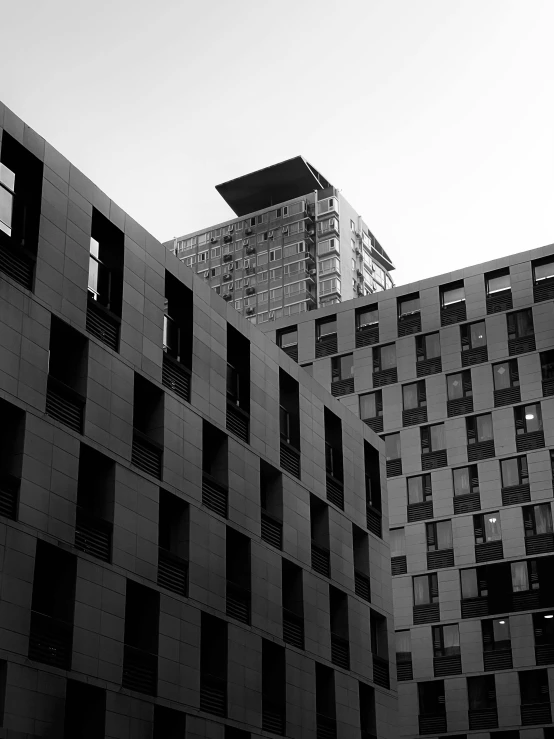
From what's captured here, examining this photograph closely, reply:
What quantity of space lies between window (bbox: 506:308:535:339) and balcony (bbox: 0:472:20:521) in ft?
156

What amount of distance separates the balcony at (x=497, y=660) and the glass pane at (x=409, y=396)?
16.1 m

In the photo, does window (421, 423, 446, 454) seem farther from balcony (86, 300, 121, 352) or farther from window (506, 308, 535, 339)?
balcony (86, 300, 121, 352)

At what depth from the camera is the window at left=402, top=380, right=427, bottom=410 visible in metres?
71.4

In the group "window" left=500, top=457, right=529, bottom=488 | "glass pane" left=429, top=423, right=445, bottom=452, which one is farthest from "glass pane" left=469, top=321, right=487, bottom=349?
"window" left=500, top=457, right=529, bottom=488

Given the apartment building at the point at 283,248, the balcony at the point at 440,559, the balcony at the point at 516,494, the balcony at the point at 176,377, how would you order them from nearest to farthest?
the balcony at the point at 176,377, the balcony at the point at 516,494, the balcony at the point at 440,559, the apartment building at the point at 283,248

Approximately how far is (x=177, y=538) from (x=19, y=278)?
32.7 ft

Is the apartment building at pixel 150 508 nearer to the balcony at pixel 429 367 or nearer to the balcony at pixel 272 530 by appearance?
the balcony at pixel 272 530

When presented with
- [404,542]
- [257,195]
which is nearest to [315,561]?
[404,542]

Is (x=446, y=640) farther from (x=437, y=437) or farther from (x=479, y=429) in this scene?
(x=479, y=429)

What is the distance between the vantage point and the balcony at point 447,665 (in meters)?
64.5

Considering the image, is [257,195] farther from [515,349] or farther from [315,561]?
[315,561]

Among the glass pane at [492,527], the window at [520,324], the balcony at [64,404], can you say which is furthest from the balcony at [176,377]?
the window at [520,324]

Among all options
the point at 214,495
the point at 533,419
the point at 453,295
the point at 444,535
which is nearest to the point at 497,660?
the point at 444,535

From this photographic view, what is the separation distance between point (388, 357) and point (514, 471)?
1177 centimetres
